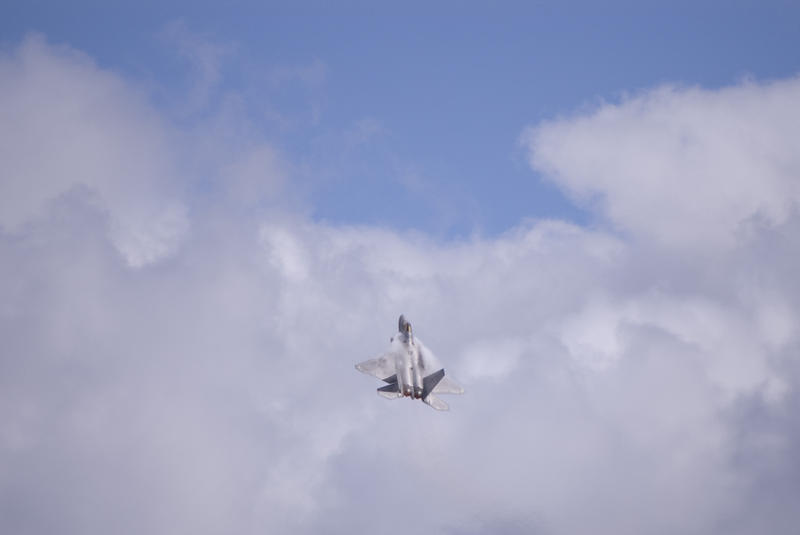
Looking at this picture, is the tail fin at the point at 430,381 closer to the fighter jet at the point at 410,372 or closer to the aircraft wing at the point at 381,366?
the fighter jet at the point at 410,372

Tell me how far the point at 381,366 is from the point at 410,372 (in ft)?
29.3

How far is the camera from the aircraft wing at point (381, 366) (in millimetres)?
110875

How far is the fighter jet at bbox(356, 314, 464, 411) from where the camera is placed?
342ft

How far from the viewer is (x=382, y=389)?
105m

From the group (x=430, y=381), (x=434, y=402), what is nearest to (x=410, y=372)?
(x=430, y=381)

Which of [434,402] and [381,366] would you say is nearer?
[434,402]

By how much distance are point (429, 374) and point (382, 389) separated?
7.88 m

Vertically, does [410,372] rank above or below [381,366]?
below

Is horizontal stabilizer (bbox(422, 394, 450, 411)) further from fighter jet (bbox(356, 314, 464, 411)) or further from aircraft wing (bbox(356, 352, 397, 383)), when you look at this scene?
aircraft wing (bbox(356, 352, 397, 383))

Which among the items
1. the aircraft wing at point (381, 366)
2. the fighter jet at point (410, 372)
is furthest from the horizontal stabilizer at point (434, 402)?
the aircraft wing at point (381, 366)

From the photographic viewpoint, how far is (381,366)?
11225 cm

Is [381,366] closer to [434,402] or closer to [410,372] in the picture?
[410,372]

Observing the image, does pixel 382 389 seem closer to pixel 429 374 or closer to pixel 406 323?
pixel 429 374

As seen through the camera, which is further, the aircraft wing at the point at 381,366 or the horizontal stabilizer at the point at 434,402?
the aircraft wing at the point at 381,366
